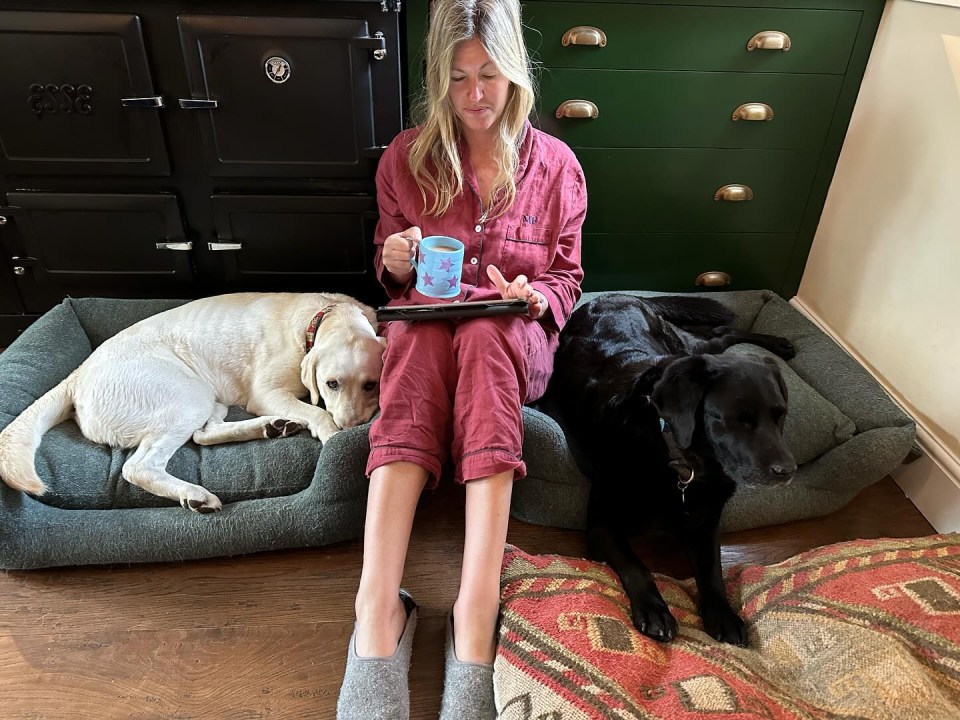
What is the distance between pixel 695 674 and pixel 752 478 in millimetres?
409

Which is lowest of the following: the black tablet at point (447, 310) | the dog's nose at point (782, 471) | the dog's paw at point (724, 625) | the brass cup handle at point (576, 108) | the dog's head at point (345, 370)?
the dog's paw at point (724, 625)

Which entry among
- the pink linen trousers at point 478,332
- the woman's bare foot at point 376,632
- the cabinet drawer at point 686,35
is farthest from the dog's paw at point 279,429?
the cabinet drawer at point 686,35

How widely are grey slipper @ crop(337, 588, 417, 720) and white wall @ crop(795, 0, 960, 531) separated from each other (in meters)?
1.58

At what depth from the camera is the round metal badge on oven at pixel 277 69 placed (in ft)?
6.36

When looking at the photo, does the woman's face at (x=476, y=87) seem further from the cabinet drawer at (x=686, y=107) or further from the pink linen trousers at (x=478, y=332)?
the cabinet drawer at (x=686, y=107)

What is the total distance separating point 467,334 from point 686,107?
1.27 meters

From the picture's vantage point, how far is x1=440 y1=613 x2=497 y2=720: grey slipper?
49.0 inches

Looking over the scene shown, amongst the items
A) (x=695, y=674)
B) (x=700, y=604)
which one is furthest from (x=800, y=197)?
(x=695, y=674)

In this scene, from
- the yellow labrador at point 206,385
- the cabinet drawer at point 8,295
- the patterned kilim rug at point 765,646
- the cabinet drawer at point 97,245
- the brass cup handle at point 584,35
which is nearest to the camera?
the patterned kilim rug at point 765,646

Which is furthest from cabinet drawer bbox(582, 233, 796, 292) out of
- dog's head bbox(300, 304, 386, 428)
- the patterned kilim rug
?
the patterned kilim rug

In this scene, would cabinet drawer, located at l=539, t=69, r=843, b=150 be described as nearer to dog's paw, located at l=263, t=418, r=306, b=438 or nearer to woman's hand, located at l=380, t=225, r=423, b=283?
woman's hand, located at l=380, t=225, r=423, b=283

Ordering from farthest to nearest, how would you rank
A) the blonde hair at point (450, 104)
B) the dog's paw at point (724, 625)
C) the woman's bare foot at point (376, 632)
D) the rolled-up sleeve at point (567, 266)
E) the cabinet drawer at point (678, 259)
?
the cabinet drawer at point (678, 259) → the rolled-up sleeve at point (567, 266) → the blonde hair at point (450, 104) → the dog's paw at point (724, 625) → the woman's bare foot at point (376, 632)

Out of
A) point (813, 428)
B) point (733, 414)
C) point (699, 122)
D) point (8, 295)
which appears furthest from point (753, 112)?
point (8, 295)

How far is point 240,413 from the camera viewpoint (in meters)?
1.95
